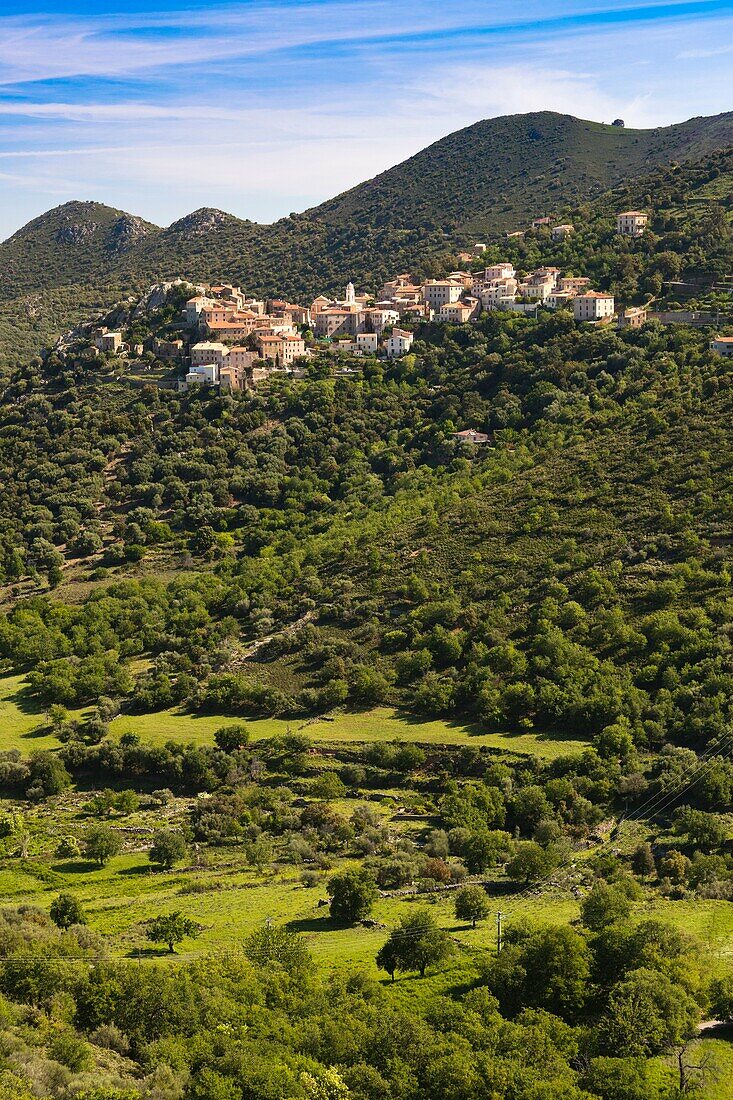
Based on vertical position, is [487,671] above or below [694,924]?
above

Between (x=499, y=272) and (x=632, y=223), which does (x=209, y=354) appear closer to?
(x=499, y=272)

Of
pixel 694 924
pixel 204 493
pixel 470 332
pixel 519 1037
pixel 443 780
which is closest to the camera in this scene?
pixel 519 1037

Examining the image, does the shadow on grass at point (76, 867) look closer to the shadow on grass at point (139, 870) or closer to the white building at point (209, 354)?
the shadow on grass at point (139, 870)

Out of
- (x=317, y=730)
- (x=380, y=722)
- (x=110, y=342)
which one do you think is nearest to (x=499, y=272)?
(x=110, y=342)

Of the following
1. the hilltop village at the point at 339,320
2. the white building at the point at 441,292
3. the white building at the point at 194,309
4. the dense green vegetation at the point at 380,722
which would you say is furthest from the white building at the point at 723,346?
the white building at the point at 194,309

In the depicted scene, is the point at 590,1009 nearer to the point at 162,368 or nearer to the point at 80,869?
the point at 80,869

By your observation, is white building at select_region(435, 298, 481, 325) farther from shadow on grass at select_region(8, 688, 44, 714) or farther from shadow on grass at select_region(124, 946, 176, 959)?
shadow on grass at select_region(124, 946, 176, 959)

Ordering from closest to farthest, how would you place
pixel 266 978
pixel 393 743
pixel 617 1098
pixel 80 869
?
pixel 617 1098, pixel 266 978, pixel 80 869, pixel 393 743

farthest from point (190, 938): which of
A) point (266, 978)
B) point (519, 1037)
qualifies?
point (519, 1037)
